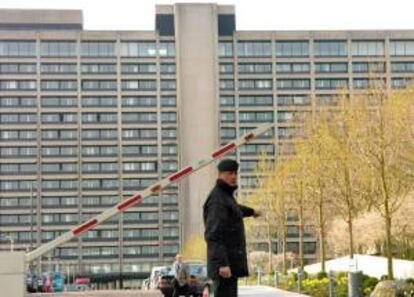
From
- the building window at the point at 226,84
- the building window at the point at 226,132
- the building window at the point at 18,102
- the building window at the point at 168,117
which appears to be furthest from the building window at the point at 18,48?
the building window at the point at 226,132

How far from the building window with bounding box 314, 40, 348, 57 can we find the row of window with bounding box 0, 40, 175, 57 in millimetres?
21024

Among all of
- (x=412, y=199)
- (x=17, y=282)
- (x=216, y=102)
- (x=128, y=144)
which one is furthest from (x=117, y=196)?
(x=17, y=282)

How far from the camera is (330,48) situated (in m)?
135

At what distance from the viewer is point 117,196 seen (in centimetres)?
12938

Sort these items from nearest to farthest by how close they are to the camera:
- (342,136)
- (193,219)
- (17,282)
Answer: (17,282), (342,136), (193,219)

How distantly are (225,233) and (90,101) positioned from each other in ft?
410

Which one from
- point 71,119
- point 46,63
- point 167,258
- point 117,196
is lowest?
point 167,258

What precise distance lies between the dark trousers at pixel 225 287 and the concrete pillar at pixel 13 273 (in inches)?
78.9

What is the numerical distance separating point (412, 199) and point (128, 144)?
9876cm

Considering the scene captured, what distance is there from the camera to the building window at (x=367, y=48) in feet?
443

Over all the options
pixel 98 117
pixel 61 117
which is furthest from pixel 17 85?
pixel 98 117

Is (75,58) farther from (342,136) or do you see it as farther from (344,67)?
(342,136)

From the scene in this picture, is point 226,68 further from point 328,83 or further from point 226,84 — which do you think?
point 328,83

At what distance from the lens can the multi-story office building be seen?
128m
